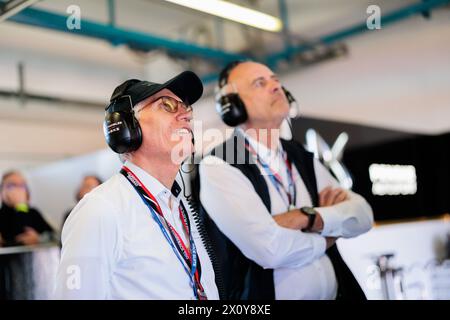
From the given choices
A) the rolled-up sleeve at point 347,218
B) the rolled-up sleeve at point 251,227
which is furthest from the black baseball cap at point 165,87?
the rolled-up sleeve at point 347,218

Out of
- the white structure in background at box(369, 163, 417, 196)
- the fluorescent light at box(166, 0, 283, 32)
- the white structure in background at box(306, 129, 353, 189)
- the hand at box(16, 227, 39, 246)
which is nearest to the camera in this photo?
the hand at box(16, 227, 39, 246)

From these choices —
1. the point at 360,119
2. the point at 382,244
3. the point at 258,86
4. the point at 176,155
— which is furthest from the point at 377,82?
the point at 176,155

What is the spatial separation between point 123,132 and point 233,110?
766 millimetres

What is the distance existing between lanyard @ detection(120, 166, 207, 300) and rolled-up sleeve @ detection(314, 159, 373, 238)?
0.64 metres

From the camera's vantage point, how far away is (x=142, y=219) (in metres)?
1.28

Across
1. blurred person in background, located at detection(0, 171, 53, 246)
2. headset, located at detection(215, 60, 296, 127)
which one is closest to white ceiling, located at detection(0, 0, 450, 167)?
blurred person in background, located at detection(0, 171, 53, 246)

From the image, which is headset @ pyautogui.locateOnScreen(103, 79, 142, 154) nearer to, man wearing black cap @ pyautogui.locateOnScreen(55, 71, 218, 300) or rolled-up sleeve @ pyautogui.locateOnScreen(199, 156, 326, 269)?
man wearing black cap @ pyautogui.locateOnScreen(55, 71, 218, 300)

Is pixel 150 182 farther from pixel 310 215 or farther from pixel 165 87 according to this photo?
pixel 310 215

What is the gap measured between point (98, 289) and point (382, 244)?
1694mm

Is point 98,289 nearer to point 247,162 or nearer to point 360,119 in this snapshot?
point 247,162

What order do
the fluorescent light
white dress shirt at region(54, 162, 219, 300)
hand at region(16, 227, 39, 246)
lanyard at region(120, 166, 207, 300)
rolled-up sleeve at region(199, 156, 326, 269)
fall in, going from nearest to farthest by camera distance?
white dress shirt at region(54, 162, 219, 300)
lanyard at region(120, 166, 207, 300)
rolled-up sleeve at region(199, 156, 326, 269)
hand at region(16, 227, 39, 246)
the fluorescent light

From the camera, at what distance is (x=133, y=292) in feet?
4.09

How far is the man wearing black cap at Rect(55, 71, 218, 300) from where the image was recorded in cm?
117
